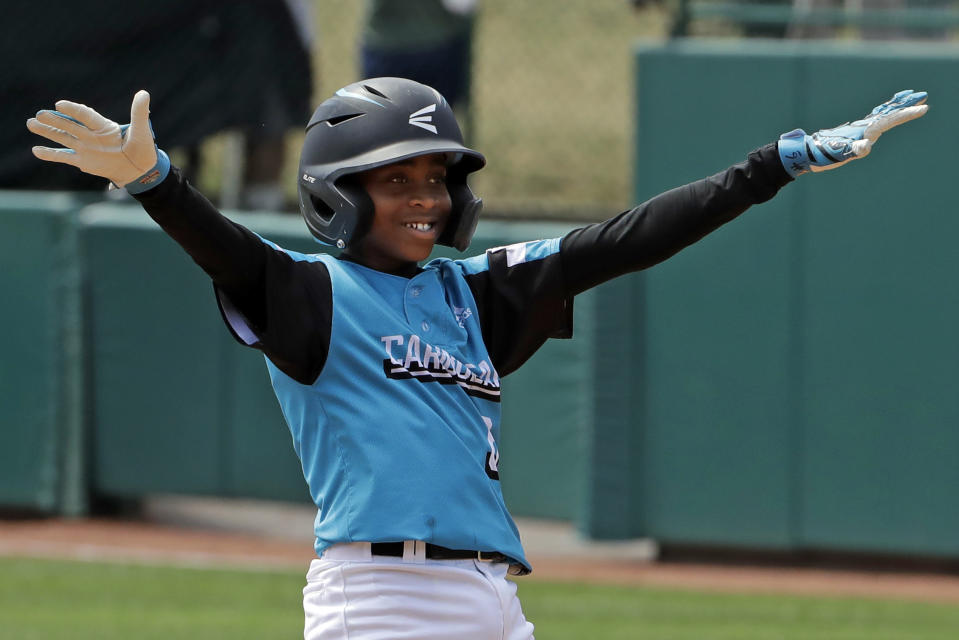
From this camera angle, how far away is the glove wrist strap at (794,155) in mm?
2869

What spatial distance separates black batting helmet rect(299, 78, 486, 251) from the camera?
111 inches

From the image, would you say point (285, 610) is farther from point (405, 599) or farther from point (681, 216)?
point (681, 216)

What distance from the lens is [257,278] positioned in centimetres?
271

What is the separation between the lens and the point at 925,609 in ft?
20.5

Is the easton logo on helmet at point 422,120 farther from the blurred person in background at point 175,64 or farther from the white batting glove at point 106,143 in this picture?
the blurred person in background at point 175,64

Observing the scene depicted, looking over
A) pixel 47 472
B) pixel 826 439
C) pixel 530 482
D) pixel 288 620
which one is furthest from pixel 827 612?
pixel 47 472

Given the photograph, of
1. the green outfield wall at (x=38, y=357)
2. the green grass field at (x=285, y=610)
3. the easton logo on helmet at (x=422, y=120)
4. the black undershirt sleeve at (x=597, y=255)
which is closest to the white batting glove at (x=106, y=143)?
the easton logo on helmet at (x=422, y=120)

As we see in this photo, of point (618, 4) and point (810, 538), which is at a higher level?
point (618, 4)

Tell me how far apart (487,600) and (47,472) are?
17.5 ft

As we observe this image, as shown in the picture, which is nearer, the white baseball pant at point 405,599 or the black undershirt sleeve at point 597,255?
the white baseball pant at point 405,599

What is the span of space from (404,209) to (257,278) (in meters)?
0.33

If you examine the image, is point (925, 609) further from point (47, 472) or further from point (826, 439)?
point (47, 472)

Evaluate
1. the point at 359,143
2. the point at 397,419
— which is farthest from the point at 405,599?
the point at 359,143

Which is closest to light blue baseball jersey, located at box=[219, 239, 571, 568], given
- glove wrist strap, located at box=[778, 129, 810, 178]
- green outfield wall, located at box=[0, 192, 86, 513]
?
glove wrist strap, located at box=[778, 129, 810, 178]
